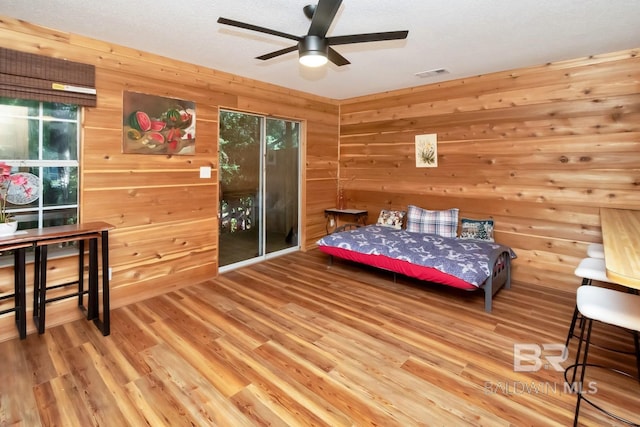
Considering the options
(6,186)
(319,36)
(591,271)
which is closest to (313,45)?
(319,36)

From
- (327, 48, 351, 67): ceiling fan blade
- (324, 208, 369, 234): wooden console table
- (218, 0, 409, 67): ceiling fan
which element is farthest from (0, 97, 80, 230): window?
(324, 208, 369, 234): wooden console table

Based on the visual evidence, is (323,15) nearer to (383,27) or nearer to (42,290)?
(383,27)

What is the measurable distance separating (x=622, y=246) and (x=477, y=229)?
2.44m

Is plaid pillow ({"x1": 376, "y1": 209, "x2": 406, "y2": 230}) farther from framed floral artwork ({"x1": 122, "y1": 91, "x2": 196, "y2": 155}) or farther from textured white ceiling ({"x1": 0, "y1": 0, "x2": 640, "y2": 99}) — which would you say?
framed floral artwork ({"x1": 122, "y1": 91, "x2": 196, "y2": 155})

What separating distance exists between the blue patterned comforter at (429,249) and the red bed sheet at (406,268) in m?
0.04

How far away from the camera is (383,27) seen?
2.83m

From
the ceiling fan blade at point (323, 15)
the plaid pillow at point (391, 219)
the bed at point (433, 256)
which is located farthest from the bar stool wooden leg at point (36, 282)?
the plaid pillow at point (391, 219)

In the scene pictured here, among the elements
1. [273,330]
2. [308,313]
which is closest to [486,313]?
[308,313]

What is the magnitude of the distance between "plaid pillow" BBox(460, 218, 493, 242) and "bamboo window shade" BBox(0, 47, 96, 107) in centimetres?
429

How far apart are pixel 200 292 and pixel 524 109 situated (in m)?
4.27

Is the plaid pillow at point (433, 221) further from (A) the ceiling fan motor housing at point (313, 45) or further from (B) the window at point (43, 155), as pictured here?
(B) the window at point (43, 155)

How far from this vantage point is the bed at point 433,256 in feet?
10.6

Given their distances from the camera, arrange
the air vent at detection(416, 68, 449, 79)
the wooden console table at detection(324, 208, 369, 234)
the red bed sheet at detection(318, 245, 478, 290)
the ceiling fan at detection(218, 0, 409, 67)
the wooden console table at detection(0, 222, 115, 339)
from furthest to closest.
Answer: the wooden console table at detection(324, 208, 369, 234), the air vent at detection(416, 68, 449, 79), the red bed sheet at detection(318, 245, 478, 290), the wooden console table at detection(0, 222, 115, 339), the ceiling fan at detection(218, 0, 409, 67)

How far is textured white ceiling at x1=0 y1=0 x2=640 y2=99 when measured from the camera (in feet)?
8.11
